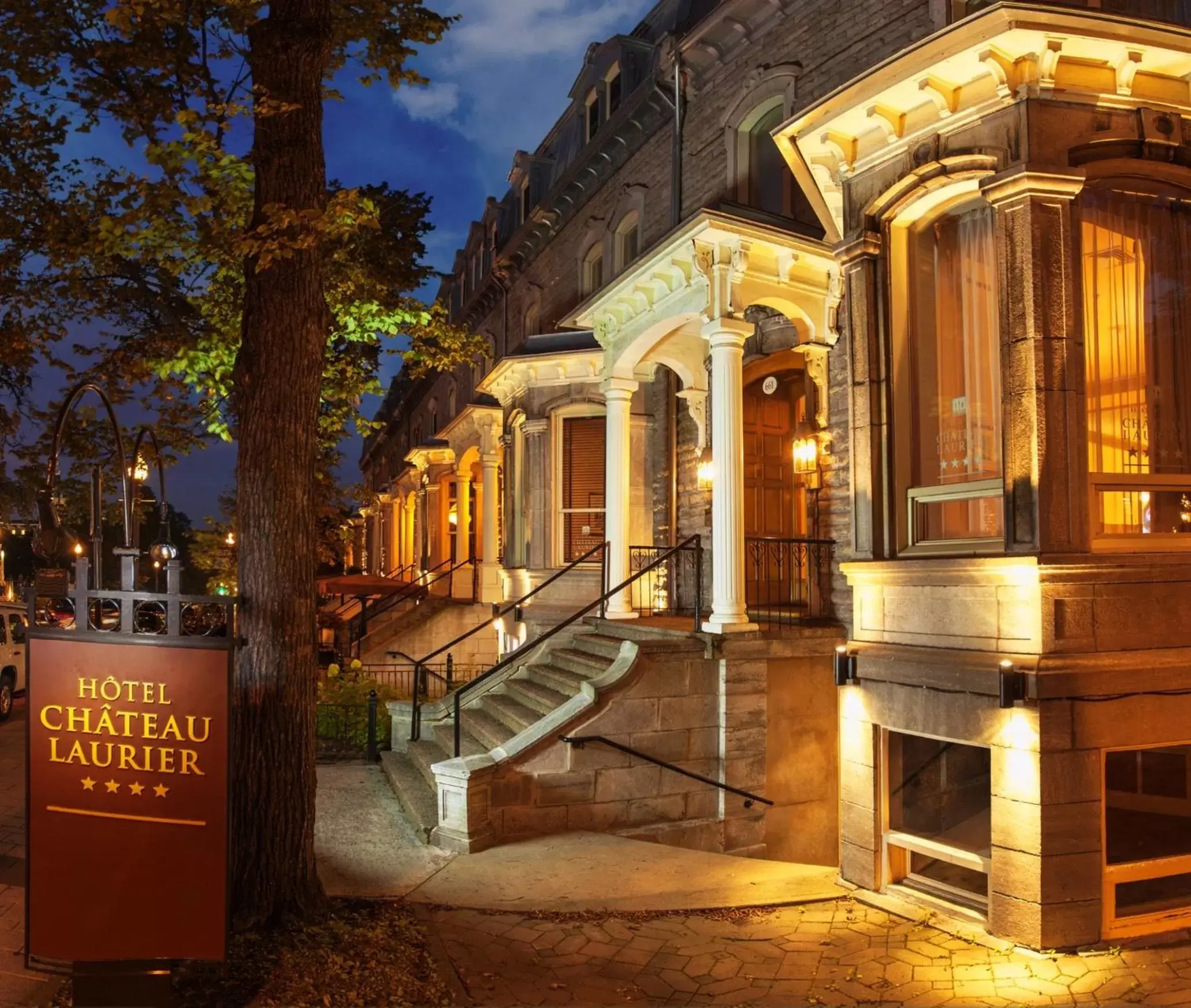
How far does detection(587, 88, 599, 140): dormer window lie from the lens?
1762cm

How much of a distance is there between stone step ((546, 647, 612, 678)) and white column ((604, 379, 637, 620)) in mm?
1101

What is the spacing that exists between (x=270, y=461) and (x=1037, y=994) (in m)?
A: 6.03

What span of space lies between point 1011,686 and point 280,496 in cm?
523

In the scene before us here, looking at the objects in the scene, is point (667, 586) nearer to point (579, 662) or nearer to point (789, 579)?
point (789, 579)

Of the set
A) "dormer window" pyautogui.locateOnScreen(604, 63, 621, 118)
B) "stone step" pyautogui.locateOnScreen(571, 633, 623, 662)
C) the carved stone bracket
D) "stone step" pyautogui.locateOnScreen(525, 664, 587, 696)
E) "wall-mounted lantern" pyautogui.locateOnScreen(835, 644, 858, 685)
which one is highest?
"dormer window" pyautogui.locateOnScreen(604, 63, 621, 118)

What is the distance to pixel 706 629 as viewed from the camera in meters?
9.98

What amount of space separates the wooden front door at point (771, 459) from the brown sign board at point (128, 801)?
9288 mm

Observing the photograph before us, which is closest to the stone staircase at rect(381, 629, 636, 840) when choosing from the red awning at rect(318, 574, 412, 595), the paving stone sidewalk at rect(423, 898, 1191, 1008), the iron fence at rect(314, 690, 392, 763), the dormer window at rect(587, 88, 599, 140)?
the iron fence at rect(314, 690, 392, 763)

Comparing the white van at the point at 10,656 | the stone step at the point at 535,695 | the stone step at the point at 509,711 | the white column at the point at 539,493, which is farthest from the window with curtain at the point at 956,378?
the white van at the point at 10,656

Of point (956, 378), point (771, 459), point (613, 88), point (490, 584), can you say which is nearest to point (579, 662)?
point (771, 459)

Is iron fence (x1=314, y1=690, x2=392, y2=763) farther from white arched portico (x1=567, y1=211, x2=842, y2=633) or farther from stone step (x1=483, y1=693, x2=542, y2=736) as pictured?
white arched portico (x1=567, y1=211, x2=842, y2=633)

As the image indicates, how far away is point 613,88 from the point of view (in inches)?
665

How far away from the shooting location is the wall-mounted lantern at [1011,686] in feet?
20.7

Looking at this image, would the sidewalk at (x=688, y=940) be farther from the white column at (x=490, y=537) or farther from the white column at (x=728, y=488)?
the white column at (x=490, y=537)
